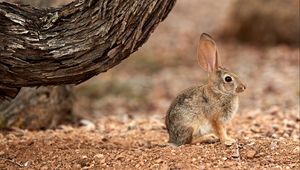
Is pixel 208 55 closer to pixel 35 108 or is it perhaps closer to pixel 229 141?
pixel 229 141

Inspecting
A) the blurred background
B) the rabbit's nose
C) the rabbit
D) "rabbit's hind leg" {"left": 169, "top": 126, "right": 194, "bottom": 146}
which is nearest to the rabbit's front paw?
the rabbit

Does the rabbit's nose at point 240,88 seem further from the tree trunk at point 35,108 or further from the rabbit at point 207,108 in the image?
the tree trunk at point 35,108

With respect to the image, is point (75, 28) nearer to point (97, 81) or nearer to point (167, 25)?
point (97, 81)

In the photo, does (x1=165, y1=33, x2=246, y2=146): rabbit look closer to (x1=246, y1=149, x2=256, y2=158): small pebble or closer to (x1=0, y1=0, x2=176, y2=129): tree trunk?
(x1=246, y1=149, x2=256, y2=158): small pebble

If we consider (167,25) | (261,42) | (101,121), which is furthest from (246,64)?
(101,121)

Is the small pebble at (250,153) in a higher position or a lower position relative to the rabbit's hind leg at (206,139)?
lower

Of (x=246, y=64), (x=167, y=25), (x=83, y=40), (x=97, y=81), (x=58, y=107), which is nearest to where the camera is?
(x=83, y=40)

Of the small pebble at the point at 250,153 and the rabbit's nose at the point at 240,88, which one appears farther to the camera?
the rabbit's nose at the point at 240,88

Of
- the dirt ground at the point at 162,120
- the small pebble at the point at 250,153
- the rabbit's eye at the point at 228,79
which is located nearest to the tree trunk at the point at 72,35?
the dirt ground at the point at 162,120

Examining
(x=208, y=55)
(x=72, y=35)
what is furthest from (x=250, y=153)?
(x=72, y=35)
